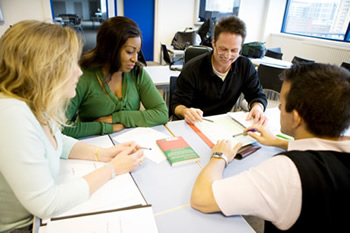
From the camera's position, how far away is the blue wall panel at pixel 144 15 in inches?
205

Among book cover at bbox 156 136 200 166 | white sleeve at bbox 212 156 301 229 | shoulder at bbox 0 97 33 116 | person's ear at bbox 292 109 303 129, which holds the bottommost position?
book cover at bbox 156 136 200 166

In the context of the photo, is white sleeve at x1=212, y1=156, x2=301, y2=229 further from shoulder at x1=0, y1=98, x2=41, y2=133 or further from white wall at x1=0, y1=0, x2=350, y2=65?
white wall at x1=0, y1=0, x2=350, y2=65

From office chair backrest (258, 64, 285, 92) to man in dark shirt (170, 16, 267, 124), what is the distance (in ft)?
2.84

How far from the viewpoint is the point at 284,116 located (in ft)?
2.94

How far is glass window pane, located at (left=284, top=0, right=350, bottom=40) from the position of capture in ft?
16.0

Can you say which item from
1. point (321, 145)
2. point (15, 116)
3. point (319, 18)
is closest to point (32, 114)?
point (15, 116)

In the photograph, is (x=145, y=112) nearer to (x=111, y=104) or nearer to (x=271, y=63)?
(x=111, y=104)

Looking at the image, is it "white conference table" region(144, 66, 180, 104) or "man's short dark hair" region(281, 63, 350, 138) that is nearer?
"man's short dark hair" region(281, 63, 350, 138)

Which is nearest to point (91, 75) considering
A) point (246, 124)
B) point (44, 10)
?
point (246, 124)

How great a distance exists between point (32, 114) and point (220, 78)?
1.43 m

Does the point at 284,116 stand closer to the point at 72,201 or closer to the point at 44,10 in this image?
the point at 72,201

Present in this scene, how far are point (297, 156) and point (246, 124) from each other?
826mm

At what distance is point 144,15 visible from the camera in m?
5.37

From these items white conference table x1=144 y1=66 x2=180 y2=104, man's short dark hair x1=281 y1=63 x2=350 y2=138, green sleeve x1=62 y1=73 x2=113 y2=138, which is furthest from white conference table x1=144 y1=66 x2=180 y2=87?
man's short dark hair x1=281 y1=63 x2=350 y2=138
